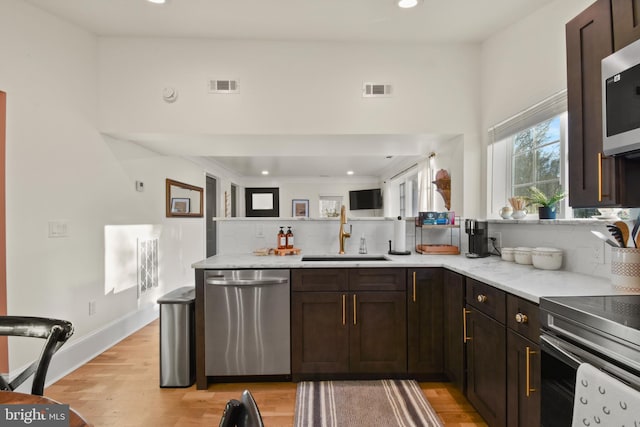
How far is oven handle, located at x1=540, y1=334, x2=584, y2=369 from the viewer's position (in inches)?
45.4

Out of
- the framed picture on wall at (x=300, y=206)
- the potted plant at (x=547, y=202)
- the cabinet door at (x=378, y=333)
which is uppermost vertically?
the framed picture on wall at (x=300, y=206)

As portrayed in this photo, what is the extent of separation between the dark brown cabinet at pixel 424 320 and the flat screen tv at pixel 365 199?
19.9ft

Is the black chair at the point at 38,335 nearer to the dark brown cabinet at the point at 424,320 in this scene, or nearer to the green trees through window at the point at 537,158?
the dark brown cabinet at the point at 424,320

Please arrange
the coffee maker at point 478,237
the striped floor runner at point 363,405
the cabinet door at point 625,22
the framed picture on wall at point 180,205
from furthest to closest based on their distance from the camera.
A: the framed picture on wall at point 180,205 < the coffee maker at point 478,237 < the striped floor runner at point 363,405 < the cabinet door at point 625,22

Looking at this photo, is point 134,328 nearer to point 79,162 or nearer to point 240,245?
point 240,245

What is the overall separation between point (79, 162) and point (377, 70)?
265cm

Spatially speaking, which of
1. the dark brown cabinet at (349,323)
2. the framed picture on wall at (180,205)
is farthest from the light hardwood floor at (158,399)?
the framed picture on wall at (180,205)

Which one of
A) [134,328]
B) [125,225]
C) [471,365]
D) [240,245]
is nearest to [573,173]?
[471,365]

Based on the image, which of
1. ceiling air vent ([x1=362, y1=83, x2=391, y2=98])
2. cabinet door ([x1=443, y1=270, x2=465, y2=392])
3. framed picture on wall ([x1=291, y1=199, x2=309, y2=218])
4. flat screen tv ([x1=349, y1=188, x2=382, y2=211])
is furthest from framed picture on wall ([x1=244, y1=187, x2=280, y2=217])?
cabinet door ([x1=443, y1=270, x2=465, y2=392])

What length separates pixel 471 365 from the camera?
6.49 ft

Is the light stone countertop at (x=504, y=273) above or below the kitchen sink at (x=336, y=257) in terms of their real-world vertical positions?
above

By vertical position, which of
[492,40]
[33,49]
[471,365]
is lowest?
[471,365]

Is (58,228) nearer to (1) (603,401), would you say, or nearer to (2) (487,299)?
(2) (487,299)

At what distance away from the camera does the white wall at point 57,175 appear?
221 centimetres
